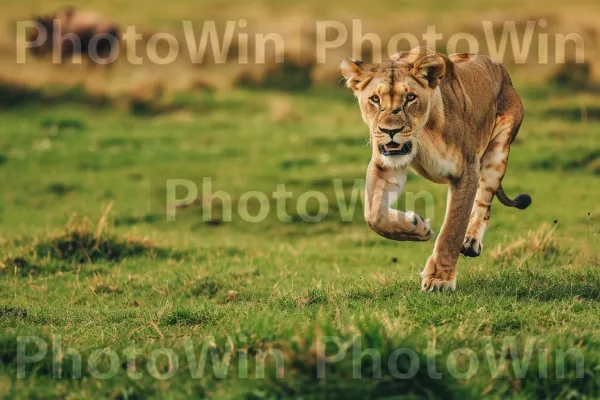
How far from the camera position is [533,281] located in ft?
26.6

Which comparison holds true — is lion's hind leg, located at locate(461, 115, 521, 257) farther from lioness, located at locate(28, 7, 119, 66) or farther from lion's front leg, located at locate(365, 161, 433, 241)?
lioness, located at locate(28, 7, 119, 66)

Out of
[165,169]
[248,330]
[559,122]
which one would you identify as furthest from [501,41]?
[248,330]

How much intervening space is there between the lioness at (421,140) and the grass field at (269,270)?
0.54 m

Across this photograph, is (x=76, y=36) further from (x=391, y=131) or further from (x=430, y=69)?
(x=391, y=131)

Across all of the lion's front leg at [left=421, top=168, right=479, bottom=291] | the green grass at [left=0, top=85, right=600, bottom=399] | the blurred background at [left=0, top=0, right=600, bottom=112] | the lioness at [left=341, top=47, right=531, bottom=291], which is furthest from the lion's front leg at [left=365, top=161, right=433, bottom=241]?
the blurred background at [left=0, top=0, right=600, bottom=112]

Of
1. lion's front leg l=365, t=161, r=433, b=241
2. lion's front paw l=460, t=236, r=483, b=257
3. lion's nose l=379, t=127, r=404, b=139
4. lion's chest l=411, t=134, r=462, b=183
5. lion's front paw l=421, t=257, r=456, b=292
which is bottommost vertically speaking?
lion's front paw l=421, t=257, r=456, b=292

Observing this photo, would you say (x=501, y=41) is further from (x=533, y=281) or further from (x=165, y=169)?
(x=533, y=281)

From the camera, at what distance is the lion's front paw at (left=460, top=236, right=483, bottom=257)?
27.8ft

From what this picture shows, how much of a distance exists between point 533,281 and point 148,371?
3.59 metres

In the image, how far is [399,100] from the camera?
7.35 metres

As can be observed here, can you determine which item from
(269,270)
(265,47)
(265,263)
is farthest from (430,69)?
(265,47)

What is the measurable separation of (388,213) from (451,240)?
0.59m

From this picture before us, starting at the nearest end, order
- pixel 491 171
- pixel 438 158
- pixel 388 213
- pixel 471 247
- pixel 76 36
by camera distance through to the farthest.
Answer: pixel 388 213 < pixel 438 158 < pixel 471 247 < pixel 491 171 < pixel 76 36

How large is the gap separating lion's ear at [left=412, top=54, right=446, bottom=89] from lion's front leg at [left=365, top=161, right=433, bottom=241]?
764 millimetres
